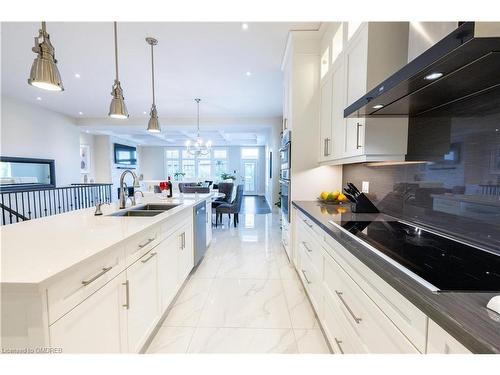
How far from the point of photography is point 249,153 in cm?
1302

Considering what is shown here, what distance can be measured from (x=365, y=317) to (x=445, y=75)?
3.65ft

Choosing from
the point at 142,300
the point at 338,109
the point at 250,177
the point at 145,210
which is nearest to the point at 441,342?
the point at 142,300

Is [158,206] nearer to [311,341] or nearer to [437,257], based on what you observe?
[311,341]

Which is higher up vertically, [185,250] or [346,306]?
[346,306]

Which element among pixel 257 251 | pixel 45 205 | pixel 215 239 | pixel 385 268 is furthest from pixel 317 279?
pixel 45 205

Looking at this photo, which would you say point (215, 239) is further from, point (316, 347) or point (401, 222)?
point (401, 222)

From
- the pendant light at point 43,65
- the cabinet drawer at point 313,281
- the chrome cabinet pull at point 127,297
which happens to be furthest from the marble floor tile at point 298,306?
the pendant light at point 43,65

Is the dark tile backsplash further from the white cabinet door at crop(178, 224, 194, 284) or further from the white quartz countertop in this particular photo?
the white cabinet door at crop(178, 224, 194, 284)

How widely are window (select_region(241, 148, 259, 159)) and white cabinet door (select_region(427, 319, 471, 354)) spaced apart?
12.5 m

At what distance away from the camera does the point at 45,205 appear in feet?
18.0

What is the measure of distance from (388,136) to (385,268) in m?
1.20

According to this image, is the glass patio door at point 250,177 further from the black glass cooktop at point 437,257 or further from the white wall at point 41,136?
the black glass cooktop at point 437,257

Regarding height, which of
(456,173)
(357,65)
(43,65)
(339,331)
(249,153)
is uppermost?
(249,153)

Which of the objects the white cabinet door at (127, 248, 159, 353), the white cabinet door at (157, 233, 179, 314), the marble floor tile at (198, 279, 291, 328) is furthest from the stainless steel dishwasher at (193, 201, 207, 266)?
the white cabinet door at (127, 248, 159, 353)
